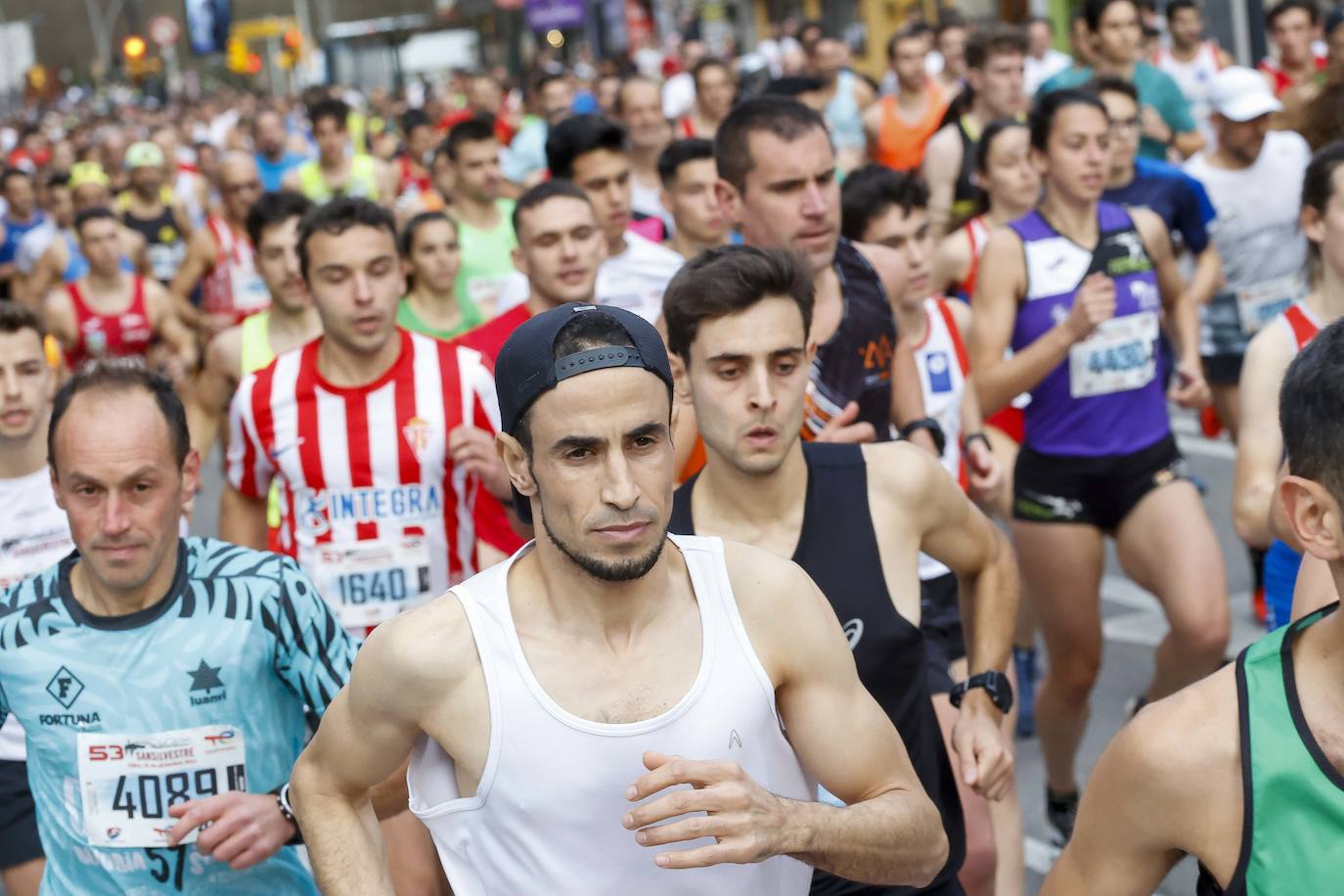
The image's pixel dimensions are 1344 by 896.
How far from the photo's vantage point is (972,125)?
400 inches

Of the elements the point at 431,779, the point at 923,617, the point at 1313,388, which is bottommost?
the point at 923,617

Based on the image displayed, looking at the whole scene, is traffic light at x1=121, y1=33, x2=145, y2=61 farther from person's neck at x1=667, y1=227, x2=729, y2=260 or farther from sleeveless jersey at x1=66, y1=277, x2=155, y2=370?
person's neck at x1=667, y1=227, x2=729, y2=260

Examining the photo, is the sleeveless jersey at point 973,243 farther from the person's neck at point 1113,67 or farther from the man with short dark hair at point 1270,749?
the man with short dark hair at point 1270,749

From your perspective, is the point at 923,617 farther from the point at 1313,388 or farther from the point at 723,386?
the point at 1313,388

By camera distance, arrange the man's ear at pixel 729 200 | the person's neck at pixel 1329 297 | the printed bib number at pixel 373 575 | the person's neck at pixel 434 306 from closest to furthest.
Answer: the person's neck at pixel 1329 297 < the printed bib number at pixel 373 575 < the man's ear at pixel 729 200 < the person's neck at pixel 434 306

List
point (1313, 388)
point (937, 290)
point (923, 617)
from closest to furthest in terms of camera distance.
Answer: point (1313, 388)
point (923, 617)
point (937, 290)

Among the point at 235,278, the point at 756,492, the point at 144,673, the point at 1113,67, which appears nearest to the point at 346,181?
the point at 235,278

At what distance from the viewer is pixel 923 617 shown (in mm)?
5094

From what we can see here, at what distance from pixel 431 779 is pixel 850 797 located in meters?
0.67

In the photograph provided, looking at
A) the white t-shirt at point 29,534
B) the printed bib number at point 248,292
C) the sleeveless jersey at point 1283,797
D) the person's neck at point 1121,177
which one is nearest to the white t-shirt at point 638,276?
the person's neck at point 1121,177

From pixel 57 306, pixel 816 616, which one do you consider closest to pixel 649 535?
pixel 816 616

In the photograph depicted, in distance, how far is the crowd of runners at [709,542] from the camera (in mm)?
2896

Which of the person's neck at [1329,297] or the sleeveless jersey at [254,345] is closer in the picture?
the person's neck at [1329,297]

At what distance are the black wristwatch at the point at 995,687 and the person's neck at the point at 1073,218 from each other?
2652mm
